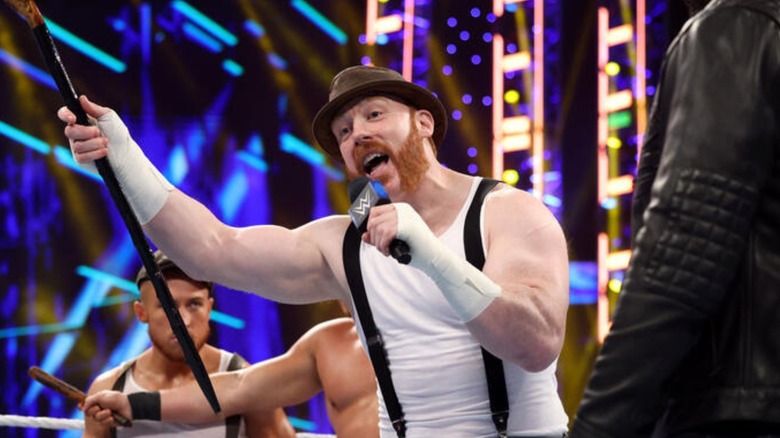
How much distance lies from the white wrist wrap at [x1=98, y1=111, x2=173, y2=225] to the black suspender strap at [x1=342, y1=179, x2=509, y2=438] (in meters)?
0.43

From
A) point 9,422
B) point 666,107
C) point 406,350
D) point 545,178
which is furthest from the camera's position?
point 545,178

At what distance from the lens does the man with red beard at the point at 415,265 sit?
2070mm

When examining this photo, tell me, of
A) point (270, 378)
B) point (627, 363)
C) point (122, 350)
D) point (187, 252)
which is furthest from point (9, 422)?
point (627, 363)

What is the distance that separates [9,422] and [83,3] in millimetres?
3363

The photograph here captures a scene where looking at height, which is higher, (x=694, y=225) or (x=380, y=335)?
(x=694, y=225)

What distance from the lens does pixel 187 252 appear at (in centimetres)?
238

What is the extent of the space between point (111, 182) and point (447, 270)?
0.80 m

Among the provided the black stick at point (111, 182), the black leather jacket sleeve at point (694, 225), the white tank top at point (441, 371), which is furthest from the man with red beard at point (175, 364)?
the black leather jacket sleeve at point (694, 225)

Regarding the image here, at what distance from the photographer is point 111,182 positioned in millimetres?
2289

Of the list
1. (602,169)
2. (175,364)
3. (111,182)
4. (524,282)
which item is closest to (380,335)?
(524,282)

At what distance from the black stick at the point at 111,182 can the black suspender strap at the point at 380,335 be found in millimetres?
387

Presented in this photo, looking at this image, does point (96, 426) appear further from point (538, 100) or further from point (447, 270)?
point (538, 100)

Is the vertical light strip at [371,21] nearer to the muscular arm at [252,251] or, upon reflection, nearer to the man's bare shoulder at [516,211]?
the muscular arm at [252,251]

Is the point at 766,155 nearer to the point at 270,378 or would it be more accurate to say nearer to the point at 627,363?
the point at 627,363
